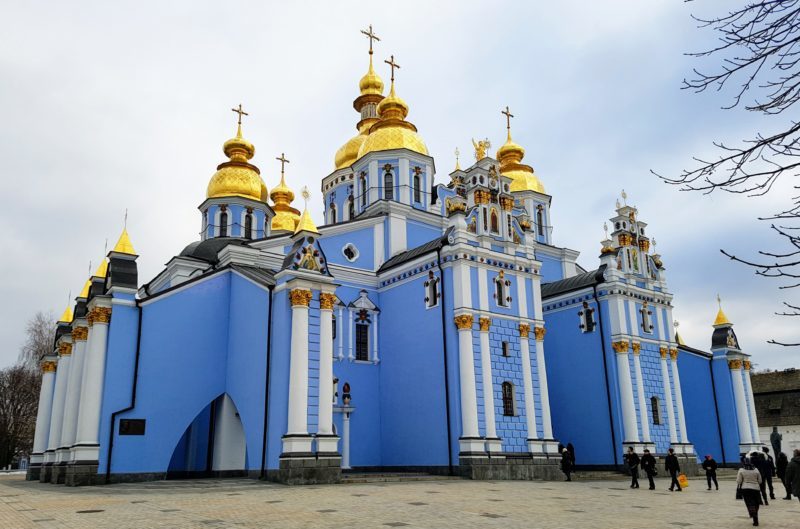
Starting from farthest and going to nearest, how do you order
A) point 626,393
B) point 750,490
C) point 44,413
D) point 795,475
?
point 44,413, point 626,393, point 795,475, point 750,490

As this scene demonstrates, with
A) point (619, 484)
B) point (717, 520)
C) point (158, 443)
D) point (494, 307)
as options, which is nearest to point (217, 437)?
point (158, 443)

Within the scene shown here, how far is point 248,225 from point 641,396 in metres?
19.0

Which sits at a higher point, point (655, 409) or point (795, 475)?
point (655, 409)

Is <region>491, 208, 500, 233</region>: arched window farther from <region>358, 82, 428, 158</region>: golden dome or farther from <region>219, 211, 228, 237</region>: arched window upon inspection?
<region>219, 211, 228, 237</region>: arched window

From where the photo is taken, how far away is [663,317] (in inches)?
1083

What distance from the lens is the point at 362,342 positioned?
2422cm

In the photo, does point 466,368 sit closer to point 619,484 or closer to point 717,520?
point 619,484

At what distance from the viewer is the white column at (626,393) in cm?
2428

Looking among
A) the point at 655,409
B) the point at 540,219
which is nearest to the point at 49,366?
the point at 540,219

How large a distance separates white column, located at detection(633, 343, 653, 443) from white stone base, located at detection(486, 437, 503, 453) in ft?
22.1

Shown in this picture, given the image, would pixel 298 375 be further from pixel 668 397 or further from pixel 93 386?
pixel 668 397

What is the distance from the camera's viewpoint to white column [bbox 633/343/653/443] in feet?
80.3

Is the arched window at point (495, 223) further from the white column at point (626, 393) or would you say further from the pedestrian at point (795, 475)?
the pedestrian at point (795, 475)

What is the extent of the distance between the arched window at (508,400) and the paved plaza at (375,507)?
15.7 ft
